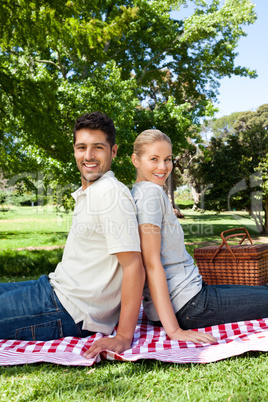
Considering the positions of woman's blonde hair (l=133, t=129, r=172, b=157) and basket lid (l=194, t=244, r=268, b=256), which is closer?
woman's blonde hair (l=133, t=129, r=172, b=157)

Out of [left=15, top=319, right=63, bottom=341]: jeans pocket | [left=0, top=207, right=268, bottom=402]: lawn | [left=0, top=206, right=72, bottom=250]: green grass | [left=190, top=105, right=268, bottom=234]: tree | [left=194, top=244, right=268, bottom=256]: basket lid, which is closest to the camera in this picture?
[left=0, top=207, right=268, bottom=402]: lawn

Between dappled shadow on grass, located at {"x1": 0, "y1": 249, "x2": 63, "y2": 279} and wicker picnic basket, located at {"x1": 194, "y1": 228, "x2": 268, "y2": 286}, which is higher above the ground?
wicker picnic basket, located at {"x1": 194, "y1": 228, "x2": 268, "y2": 286}

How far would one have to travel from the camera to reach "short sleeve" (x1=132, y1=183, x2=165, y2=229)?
253cm

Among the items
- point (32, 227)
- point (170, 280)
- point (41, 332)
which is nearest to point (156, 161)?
point (170, 280)

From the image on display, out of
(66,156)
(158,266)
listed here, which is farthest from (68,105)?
(158,266)

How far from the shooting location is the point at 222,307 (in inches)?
105

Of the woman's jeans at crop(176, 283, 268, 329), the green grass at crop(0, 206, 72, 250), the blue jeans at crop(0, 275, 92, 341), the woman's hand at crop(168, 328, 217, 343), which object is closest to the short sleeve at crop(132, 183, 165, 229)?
the woman's jeans at crop(176, 283, 268, 329)

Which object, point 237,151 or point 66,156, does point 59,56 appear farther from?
point 237,151

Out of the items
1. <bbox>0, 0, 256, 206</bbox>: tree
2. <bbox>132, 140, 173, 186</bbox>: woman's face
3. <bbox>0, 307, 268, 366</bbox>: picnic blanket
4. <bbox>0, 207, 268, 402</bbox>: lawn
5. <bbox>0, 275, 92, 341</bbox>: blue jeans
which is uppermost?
<bbox>0, 0, 256, 206</bbox>: tree

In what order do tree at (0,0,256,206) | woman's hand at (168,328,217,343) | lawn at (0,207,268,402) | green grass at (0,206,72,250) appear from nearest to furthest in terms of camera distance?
1. lawn at (0,207,268,402)
2. woman's hand at (168,328,217,343)
3. tree at (0,0,256,206)
4. green grass at (0,206,72,250)

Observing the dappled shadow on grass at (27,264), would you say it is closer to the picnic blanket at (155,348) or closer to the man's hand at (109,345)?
the picnic blanket at (155,348)

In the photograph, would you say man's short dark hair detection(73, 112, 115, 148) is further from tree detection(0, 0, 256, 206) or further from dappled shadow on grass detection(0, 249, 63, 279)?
tree detection(0, 0, 256, 206)

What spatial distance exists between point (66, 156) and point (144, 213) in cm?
817

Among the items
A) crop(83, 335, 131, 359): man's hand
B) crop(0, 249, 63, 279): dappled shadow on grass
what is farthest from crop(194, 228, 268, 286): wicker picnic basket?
crop(0, 249, 63, 279): dappled shadow on grass
